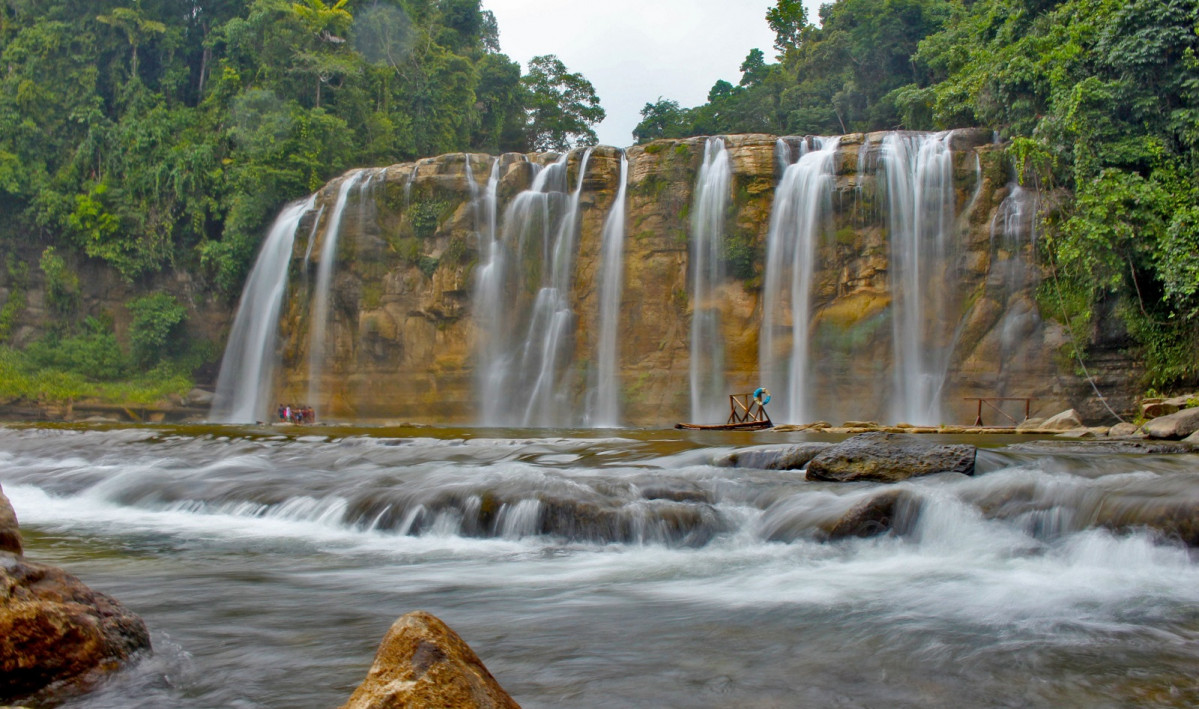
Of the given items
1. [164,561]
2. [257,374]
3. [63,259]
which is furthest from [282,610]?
[63,259]

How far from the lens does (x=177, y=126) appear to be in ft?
116

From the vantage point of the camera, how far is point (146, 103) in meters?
36.2

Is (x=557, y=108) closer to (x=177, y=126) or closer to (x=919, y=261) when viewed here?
(x=177, y=126)

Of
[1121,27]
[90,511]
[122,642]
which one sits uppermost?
[1121,27]

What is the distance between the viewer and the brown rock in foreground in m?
2.46

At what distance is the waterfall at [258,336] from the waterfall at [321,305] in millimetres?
1393

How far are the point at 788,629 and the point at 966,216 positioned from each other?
2187 centimetres

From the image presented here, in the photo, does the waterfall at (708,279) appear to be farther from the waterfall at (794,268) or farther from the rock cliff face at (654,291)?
the waterfall at (794,268)

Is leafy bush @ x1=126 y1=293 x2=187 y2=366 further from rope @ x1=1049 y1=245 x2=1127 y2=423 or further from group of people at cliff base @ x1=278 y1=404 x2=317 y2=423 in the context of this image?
rope @ x1=1049 y1=245 x2=1127 y2=423

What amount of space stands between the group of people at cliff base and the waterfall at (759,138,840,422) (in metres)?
13.9

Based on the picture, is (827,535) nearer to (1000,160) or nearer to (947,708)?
(947,708)

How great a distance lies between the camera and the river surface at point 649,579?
370 centimetres

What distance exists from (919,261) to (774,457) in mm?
16018

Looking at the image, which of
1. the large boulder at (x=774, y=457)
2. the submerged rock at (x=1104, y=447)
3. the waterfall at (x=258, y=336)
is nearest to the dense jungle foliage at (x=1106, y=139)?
the submerged rock at (x=1104, y=447)
